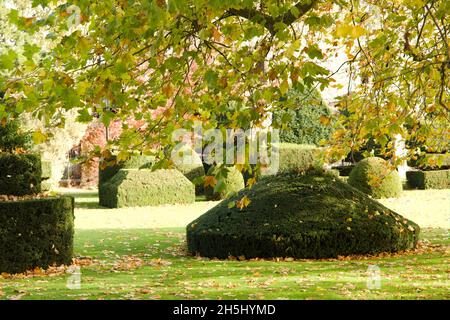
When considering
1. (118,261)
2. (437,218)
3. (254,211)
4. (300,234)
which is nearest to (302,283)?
(300,234)

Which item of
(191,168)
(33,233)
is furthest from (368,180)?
(33,233)

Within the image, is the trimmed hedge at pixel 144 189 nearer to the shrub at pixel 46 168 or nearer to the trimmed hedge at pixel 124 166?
the trimmed hedge at pixel 124 166

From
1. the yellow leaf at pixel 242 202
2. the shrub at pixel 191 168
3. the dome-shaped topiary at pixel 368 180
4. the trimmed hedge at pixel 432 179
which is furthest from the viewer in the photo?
the trimmed hedge at pixel 432 179

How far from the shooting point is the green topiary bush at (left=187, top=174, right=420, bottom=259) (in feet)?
36.2

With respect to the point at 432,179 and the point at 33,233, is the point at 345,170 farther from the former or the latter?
the point at 33,233

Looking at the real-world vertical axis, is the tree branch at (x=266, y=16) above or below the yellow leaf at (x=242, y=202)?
above

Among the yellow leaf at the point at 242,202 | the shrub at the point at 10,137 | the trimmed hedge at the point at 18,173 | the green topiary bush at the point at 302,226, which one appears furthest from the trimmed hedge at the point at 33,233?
the yellow leaf at the point at 242,202

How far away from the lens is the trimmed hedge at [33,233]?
10.1 meters

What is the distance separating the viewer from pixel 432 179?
28328mm

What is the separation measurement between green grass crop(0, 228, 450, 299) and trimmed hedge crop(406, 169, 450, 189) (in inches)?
643

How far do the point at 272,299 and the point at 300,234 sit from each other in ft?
13.2

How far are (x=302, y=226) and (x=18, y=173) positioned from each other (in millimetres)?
4862

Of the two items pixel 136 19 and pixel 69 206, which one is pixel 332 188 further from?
pixel 136 19

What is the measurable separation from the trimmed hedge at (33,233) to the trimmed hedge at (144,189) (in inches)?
475
